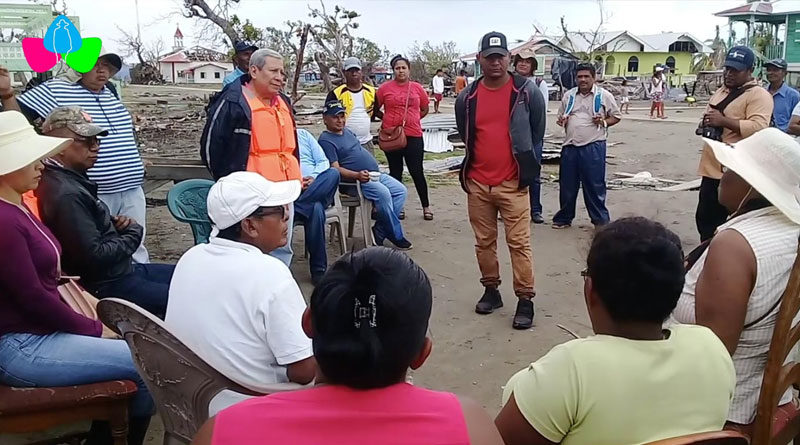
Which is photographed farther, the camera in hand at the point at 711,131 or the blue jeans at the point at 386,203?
the blue jeans at the point at 386,203

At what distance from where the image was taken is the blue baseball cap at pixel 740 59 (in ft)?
16.9

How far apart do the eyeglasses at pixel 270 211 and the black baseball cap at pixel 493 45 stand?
2.32 metres

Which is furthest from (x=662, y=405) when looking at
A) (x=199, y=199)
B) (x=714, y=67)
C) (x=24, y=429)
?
(x=714, y=67)

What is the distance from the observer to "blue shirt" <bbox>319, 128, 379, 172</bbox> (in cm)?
620

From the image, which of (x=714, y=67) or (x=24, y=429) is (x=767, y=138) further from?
(x=714, y=67)

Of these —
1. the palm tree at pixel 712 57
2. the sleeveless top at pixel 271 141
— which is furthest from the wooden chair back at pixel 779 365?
the palm tree at pixel 712 57

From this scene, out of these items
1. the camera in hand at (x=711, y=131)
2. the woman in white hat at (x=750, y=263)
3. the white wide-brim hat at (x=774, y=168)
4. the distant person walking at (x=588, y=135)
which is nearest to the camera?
the woman in white hat at (x=750, y=263)

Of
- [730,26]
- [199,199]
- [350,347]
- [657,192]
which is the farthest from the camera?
[730,26]

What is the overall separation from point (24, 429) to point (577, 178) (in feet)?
20.2

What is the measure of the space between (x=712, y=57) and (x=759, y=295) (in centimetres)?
5504

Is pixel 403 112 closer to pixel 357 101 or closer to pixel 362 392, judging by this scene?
pixel 357 101

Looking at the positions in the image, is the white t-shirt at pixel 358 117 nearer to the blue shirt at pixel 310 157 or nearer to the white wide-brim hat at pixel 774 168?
the blue shirt at pixel 310 157

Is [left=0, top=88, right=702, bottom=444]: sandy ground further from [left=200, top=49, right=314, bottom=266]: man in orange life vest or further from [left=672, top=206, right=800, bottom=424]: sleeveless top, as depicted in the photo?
[left=200, top=49, right=314, bottom=266]: man in orange life vest

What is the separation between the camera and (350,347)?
1.37 meters
